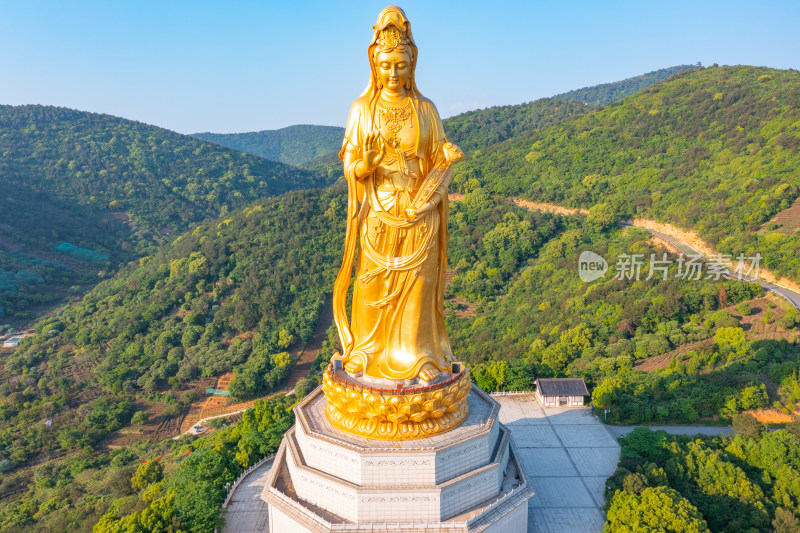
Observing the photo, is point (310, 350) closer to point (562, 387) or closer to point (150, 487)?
point (562, 387)

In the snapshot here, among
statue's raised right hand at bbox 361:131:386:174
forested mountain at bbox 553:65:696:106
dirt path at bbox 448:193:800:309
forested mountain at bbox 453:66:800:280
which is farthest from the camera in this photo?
forested mountain at bbox 553:65:696:106

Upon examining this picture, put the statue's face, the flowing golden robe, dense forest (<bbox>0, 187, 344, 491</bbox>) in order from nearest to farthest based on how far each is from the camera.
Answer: the statue's face, the flowing golden robe, dense forest (<bbox>0, 187, 344, 491</bbox>)

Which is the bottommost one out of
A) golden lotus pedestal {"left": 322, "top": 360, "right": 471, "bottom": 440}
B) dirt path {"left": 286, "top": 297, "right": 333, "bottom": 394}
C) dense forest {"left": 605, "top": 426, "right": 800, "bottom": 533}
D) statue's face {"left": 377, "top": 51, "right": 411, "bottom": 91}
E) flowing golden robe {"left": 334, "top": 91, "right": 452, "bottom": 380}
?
dirt path {"left": 286, "top": 297, "right": 333, "bottom": 394}

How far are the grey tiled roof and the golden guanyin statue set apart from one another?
796 centimetres

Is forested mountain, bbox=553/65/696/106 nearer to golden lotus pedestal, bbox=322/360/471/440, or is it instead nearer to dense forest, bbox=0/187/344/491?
dense forest, bbox=0/187/344/491

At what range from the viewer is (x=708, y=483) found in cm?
1198

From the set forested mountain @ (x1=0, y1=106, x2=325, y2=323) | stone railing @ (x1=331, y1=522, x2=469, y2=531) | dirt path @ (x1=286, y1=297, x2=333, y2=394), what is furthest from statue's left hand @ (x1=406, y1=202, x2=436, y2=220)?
forested mountain @ (x1=0, y1=106, x2=325, y2=323)

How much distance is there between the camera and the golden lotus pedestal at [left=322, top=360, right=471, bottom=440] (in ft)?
30.9

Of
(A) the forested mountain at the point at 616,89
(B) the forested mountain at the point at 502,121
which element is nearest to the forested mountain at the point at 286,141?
(A) the forested mountain at the point at 616,89

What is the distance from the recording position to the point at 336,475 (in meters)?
9.64

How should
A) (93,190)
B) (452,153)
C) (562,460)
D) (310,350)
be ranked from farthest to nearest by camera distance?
(93,190) → (310,350) → (562,460) → (452,153)

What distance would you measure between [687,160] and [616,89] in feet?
401

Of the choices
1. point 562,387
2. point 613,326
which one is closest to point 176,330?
point 562,387

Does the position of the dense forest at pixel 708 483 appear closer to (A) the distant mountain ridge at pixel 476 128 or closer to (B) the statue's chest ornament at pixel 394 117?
(B) the statue's chest ornament at pixel 394 117
